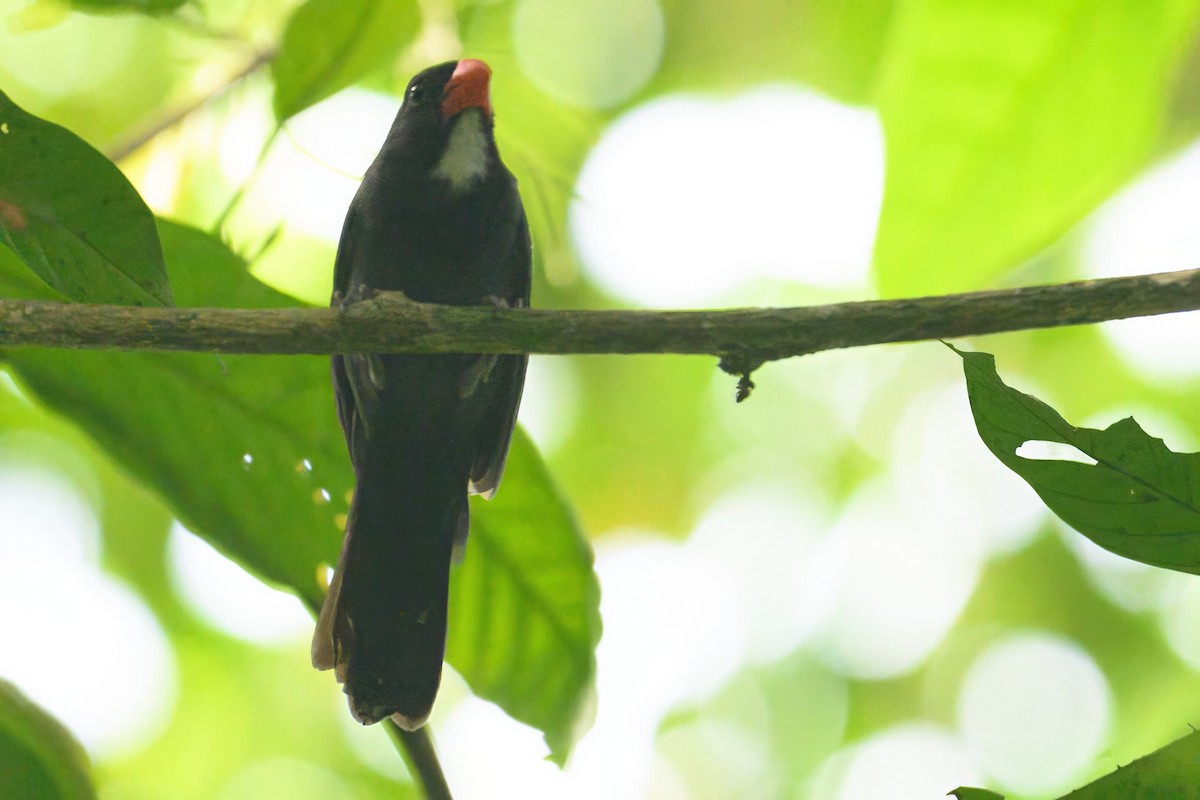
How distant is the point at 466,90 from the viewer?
10.4 ft

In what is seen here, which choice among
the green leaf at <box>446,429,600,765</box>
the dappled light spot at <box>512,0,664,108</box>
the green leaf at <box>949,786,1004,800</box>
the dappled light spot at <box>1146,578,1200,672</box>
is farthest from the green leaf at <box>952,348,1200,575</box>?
the dappled light spot at <box>1146,578,1200,672</box>

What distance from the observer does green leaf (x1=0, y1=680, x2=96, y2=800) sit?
1.85 meters

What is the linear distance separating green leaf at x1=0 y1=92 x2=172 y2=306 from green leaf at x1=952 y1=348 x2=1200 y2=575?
1275 mm

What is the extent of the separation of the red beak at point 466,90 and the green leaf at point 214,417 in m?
0.97

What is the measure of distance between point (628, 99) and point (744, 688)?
3987mm

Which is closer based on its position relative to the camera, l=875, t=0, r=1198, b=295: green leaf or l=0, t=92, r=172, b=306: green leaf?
l=0, t=92, r=172, b=306: green leaf

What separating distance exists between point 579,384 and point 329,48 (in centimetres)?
400

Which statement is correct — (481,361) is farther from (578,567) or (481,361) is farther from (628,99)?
(628,99)

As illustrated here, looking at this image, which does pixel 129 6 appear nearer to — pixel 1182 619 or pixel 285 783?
pixel 285 783

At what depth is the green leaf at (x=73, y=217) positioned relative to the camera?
1.80 meters

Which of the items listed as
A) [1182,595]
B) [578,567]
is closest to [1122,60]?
[578,567]

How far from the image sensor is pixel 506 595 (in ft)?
8.74

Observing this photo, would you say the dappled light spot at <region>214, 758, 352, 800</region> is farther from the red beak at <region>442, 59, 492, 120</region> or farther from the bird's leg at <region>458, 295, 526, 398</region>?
the red beak at <region>442, 59, 492, 120</region>

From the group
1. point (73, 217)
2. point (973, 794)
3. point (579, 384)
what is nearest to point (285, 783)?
point (579, 384)
